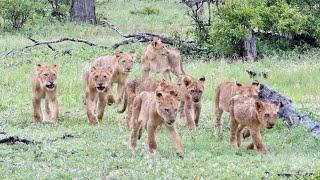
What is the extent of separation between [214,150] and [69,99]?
5833mm

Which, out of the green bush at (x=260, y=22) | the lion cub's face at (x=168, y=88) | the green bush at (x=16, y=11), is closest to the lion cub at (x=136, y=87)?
the lion cub's face at (x=168, y=88)

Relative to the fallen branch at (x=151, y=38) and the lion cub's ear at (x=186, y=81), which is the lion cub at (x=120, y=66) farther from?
the fallen branch at (x=151, y=38)

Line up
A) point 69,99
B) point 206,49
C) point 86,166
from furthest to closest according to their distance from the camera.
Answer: point 206,49 < point 69,99 < point 86,166

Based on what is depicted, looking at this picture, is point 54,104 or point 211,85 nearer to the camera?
point 54,104

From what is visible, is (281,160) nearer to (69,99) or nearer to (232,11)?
(69,99)

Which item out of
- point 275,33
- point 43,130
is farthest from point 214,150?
point 275,33

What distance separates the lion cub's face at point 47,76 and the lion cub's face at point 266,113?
4.24 m

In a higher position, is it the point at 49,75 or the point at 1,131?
the point at 49,75

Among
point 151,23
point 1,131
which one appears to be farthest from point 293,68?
point 151,23

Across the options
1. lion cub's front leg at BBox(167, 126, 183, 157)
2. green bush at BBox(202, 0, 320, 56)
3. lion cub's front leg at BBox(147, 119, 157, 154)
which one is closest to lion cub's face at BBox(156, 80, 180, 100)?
lion cub's front leg at BBox(147, 119, 157, 154)

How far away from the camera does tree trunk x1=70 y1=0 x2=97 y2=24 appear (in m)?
31.5

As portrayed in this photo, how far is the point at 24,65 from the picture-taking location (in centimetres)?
2047

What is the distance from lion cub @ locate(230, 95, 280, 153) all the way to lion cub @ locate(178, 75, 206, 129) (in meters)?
1.69

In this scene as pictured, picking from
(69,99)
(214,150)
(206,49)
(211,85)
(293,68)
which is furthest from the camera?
(206,49)
